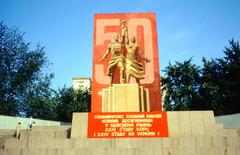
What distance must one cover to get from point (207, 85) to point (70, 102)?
2035 cm

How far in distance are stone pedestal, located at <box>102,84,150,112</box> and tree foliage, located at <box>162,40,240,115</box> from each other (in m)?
17.0

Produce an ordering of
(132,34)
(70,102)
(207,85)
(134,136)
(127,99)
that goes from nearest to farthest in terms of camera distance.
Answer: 1. (134,136)
2. (127,99)
3. (132,34)
4. (207,85)
5. (70,102)

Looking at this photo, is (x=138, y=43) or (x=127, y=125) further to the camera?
(x=138, y=43)

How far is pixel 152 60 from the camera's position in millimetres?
25812

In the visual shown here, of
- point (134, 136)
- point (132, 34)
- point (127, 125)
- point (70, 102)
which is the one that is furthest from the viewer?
point (70, 102)

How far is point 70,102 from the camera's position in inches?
1736

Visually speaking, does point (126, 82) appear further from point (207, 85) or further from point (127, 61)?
point (207, 85)

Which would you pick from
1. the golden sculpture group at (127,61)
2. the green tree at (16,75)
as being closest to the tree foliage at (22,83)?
the green tree at (16,75)

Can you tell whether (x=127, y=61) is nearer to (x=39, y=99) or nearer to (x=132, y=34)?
(x=132, y=34)

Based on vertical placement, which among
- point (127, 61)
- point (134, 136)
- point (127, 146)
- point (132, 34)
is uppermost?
point (132, 34)

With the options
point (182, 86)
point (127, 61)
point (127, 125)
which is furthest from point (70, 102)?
point (127, 125)

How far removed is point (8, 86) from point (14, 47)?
479 centimetres

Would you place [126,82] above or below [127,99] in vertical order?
above

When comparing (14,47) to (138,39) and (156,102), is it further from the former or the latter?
(156,102)
